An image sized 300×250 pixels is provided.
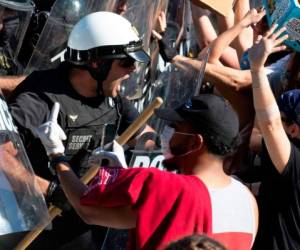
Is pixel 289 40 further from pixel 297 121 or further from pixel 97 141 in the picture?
pixel 97 141

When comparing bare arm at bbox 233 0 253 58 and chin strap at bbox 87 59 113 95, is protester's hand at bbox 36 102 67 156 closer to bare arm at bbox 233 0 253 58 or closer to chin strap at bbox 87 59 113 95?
chin strap at bbox 87 59 113 95

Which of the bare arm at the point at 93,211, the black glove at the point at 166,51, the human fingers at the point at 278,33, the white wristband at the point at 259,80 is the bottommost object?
the black glove at the point at 166,51

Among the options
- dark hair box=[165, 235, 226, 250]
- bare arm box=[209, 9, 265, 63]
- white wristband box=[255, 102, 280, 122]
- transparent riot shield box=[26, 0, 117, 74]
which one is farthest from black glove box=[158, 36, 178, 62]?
dark hair box=[165, 235, 226, 250]

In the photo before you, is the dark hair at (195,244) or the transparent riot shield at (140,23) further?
the transparent riot shield at (140,23)

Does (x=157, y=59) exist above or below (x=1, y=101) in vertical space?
below

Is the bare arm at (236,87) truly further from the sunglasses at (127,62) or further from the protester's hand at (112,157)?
the protester's hand at (112,157)

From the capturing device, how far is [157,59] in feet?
15.8

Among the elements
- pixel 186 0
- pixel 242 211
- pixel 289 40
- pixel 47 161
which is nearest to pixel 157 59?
pixel 186 0

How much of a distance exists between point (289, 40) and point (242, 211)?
1480 millimetres

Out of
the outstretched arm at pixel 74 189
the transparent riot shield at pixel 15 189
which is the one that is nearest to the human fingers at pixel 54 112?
the outstretched arm at pixel 74 189

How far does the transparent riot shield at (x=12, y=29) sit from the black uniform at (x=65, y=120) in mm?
631

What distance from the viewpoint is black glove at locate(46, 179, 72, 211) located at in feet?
11.7

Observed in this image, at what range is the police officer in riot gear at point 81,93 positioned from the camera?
3781 millimetres

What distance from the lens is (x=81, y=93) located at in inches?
154
